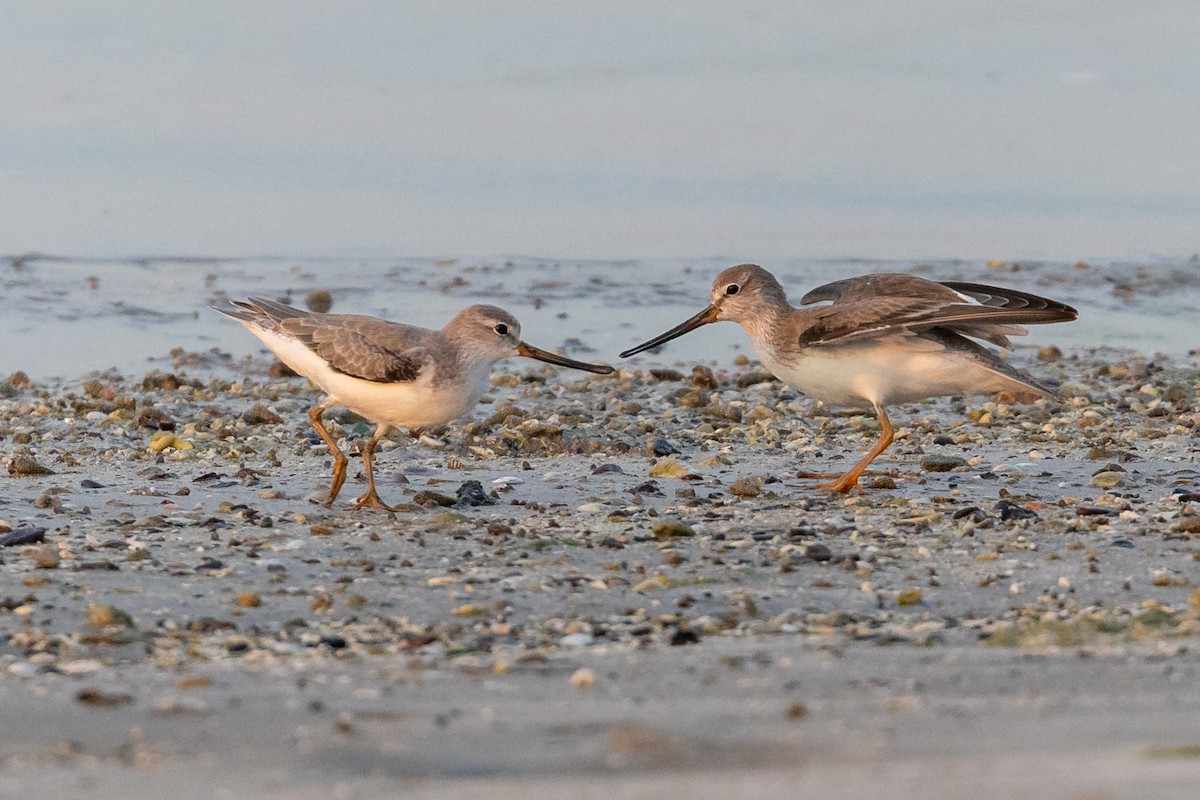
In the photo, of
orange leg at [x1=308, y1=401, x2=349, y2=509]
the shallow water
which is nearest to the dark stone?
orange leg at [x1=308, y1=401, x2=349, y2=509]

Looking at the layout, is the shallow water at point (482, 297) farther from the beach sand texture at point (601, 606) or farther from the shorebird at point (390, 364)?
the shorebird at point (390, 364)

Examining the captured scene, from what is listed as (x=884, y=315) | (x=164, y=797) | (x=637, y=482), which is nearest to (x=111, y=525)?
(x=637, y=482)

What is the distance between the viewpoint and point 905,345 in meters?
7.99

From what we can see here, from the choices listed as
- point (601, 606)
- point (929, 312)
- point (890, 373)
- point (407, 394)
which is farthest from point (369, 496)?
point (929, 312)

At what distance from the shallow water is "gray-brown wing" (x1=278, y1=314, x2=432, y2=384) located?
408 cm

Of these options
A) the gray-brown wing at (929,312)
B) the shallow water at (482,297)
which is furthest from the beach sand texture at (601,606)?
the shallow water at (482,297)

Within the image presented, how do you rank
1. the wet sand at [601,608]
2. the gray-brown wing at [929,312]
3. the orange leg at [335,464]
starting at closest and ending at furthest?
the wet sand at [601,608] → the orange leg at [335,464] → the gray-brown wing at [929,312]

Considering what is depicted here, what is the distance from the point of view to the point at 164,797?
134 inches

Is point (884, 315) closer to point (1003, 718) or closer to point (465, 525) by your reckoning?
point (465, 525)

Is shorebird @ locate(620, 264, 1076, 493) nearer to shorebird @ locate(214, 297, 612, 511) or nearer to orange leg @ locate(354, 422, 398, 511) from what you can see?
shorebird @ locate(214, 297, 612, 511)

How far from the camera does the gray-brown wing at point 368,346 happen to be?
7281mm

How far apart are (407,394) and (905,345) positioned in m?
2.49

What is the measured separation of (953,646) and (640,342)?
26.8ft

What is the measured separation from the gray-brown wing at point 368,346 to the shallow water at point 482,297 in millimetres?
4081
